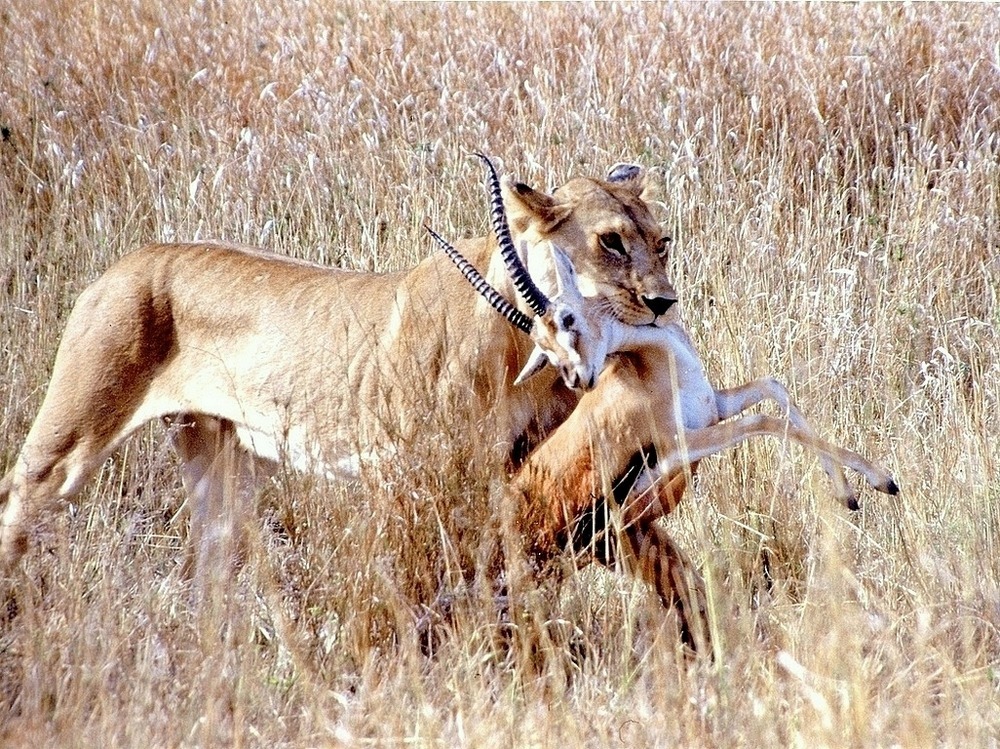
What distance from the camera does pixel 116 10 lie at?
8.30m

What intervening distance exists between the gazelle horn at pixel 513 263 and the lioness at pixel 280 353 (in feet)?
0.82

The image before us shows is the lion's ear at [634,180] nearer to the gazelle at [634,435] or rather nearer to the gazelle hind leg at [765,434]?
the gazelle at [634,435]

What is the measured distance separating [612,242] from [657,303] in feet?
1.05

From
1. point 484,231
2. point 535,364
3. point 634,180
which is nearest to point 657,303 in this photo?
point 535,364

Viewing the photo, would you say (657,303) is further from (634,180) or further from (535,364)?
(634,180)

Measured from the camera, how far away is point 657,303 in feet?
14.5

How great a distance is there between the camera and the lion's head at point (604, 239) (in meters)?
4.46

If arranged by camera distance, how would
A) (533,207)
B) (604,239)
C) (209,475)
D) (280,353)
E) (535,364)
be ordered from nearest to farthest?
(535,364), (604,239), (533,207), (280,353), (209,475)

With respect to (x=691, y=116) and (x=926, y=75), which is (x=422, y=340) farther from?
(x=926, y=75)

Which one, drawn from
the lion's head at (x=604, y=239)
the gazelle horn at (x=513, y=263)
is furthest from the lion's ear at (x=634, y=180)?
the gazelle horn at (x=513, y=263)

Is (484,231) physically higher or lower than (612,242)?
lower

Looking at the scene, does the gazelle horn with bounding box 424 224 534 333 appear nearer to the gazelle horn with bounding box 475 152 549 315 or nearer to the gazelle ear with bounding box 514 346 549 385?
the gazelle horn with bounding box 475 152 549 315

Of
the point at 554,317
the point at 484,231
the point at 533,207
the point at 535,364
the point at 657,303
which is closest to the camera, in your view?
the point at 554,317

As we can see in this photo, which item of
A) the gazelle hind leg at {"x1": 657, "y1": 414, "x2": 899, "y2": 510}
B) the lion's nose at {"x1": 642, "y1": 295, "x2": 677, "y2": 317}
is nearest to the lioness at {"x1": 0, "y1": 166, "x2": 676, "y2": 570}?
the lion's nose at {"x1": 642, "y1": 295, "x2": 677, "y2": 317}
